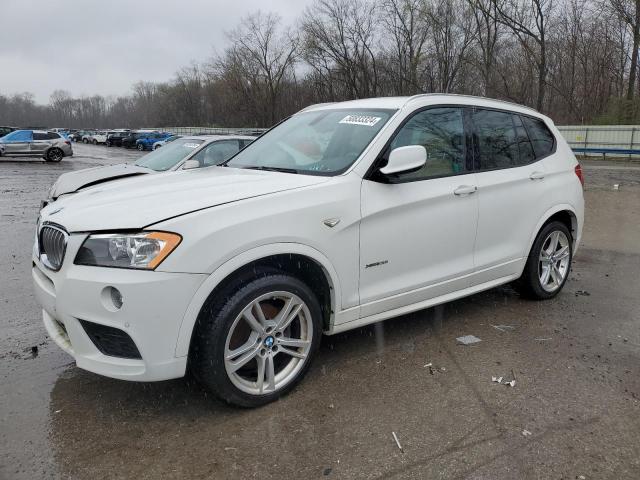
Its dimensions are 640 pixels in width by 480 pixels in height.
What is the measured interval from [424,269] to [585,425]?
1374mm

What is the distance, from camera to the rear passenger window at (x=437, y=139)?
12.2ft

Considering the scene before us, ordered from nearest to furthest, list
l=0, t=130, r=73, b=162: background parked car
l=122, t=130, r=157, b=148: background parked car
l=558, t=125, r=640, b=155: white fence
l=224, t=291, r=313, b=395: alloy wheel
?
l=224, t=291, r=313, b=395: alloy wheel < l=0, t=130, r=73, b=162: background parked car < l=558, t=125, r=640, b=155: white fence < l=122, t=130, r=157, b=148: background parked car

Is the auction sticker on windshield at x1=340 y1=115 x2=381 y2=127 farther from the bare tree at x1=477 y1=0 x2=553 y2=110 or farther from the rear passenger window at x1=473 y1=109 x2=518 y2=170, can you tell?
the bare tree at x1=477 y1=0 x2=553 y2=110

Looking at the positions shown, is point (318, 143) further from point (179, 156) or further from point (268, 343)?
point (179, 156)

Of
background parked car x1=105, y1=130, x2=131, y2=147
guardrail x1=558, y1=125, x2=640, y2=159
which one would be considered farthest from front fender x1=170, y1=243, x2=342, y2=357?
background parked car x1=105, y1=130, x2=131, y2=147

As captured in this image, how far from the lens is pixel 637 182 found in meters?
16.4

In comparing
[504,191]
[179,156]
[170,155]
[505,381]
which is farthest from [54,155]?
[505,381]

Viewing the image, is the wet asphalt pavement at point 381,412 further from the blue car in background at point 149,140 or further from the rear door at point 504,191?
the blue car in background at point 149,140

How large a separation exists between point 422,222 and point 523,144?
170 cm

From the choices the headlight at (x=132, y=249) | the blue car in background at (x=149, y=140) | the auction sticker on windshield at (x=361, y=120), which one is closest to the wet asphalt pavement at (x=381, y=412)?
the headlight at (x=132, y=249)

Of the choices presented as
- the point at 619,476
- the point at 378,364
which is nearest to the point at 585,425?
the point at 619,476

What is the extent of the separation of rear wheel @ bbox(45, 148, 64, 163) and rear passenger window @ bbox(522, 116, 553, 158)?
2765cm

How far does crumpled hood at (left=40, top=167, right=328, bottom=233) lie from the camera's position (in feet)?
9.00

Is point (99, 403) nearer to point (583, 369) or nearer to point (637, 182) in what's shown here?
point (583, 369)
